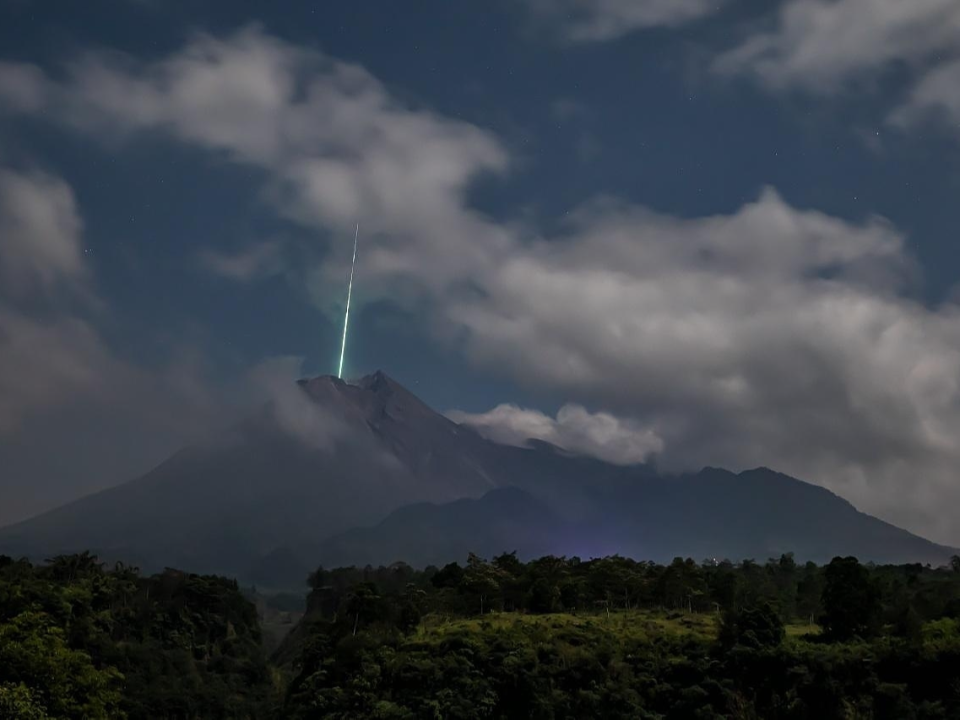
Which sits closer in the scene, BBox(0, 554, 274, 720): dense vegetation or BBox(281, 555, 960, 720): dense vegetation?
BBox(281, 555, 960, 720): dense vegetation

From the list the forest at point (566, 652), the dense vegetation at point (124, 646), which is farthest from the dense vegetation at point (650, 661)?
the dense vegetation at point (124, 646)

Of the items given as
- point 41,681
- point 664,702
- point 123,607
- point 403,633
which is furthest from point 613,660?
point 123,607

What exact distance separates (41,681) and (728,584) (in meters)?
57.2

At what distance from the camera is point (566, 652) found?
221 ft

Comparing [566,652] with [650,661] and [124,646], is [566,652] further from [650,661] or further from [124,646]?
[124,646]

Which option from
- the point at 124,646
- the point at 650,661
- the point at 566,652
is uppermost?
the point at 566,652

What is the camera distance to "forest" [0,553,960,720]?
61.5m

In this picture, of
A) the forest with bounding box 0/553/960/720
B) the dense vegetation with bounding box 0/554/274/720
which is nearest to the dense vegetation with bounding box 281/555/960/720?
the forest with bounding box 0/553/960/720

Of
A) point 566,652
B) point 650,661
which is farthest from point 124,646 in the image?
point 650,661

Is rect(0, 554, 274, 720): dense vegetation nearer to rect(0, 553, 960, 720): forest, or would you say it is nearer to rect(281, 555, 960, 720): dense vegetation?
rect(0, 553, 960, 720): forest

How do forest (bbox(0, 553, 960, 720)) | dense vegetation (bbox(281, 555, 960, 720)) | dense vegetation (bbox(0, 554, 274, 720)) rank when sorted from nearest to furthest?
dense vegetation (bbox(281, 555, 960, 720)), forest (bbox(0, 553, 960, 720)), dense vegetation (bbox(0, 554, 274, 720))

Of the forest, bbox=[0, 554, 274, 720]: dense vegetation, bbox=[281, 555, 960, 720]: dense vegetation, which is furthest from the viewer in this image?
bbox=[0, 554, 274, 720]: dense vegetation

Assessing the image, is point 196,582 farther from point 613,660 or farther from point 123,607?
point 613,660

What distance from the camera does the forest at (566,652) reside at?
202 feet
